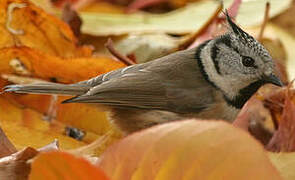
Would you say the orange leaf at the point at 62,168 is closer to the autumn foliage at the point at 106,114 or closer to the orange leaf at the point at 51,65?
the autumn foliage at the point at 106,114

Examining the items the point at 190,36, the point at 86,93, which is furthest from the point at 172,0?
the point at 86,93

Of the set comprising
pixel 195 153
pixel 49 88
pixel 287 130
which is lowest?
pixel 287 130

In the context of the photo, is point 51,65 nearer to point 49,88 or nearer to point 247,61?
point 49,88

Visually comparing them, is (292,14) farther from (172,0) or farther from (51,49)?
(51,49)

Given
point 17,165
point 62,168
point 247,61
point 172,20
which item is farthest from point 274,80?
point 62,168

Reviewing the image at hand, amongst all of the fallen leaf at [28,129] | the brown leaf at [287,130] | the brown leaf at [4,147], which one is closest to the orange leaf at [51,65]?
the fallen leaf at [28,129]

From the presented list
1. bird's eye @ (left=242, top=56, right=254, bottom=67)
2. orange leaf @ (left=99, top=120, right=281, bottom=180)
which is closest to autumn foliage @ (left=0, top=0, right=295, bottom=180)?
orange leaf @ (left=99, top=120, right=281, bottom=180)

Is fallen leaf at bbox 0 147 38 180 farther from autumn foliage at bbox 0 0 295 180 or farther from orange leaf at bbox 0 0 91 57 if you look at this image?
orange leaf at bbox 0 0 91 57

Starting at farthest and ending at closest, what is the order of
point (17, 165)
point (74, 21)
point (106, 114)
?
point (74, 21), point (106, 114), point (17, 165)
